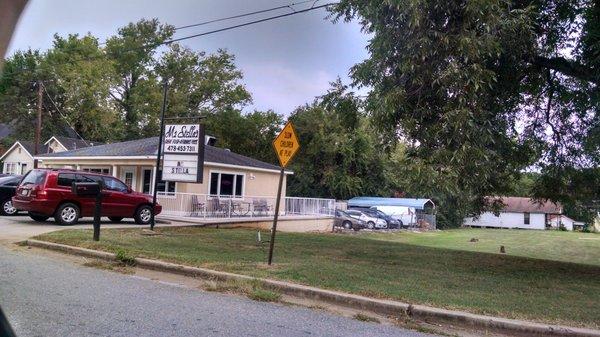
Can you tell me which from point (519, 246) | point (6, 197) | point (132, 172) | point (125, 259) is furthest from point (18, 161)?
point (125, 259)

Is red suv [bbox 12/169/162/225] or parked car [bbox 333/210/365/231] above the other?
red suv [bbox 12/169/162/225]

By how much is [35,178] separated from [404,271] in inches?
486

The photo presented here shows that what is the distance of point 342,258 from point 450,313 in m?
5.68

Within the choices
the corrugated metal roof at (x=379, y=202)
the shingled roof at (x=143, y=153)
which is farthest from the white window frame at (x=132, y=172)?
the corrugated metal roof at (x=379, y=202)

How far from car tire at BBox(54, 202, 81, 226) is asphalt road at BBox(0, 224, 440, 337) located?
8.69m

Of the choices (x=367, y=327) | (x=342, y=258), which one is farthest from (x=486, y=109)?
(x=367, y=327)

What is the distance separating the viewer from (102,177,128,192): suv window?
18.8 m

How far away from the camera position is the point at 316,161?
180 ft

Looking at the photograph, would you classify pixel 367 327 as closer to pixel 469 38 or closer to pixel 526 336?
pixel 526 336

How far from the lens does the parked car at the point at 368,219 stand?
4459 cm

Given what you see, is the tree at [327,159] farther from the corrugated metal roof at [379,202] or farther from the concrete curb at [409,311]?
the concrete curb at [409,311]

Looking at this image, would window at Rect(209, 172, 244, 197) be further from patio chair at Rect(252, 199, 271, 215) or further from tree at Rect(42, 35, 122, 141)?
tree at Rect(42, 35, 122, 141)

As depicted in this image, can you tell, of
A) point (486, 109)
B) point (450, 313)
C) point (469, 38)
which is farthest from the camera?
point (486, 109)

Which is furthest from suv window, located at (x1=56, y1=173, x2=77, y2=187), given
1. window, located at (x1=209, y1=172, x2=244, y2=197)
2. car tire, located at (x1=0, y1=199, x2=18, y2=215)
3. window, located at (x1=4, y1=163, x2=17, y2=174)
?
window, located at (x1=4, y1=163, x2=17, y2=174)
